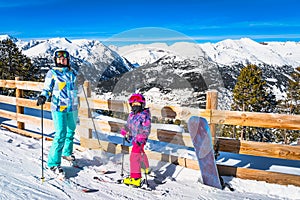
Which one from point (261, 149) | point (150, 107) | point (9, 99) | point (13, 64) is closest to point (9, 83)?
point (9, 99)

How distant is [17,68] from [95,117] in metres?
22.1

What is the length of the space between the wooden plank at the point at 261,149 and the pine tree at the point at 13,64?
76.1ft

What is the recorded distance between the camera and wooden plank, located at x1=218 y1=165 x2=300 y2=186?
412 centimetres

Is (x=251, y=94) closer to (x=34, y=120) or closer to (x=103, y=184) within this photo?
(x=34, y=120)

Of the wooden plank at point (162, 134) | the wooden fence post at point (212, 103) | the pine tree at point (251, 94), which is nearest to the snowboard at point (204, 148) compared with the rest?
the wooden fence post at point (212, 103)

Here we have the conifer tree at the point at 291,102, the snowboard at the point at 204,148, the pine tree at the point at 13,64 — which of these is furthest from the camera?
the conifer tree at the point at 291,102

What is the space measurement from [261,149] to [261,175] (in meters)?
0.43

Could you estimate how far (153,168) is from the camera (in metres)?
4.81

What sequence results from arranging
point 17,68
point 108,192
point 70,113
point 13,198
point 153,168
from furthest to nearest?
1. point 17,68
2. point 153,168
3. point 70,113
4. point 108,192
5. point 13,198

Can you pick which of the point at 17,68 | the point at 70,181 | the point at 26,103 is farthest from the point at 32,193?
the point at 17,68

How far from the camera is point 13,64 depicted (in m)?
25.3

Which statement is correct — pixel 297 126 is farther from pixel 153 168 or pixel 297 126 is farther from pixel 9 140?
pixel 9 140

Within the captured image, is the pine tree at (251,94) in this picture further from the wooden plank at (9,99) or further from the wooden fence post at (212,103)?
the wooden fence post at (212,103)

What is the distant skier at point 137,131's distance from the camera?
12.5 ft
